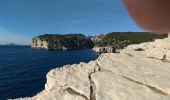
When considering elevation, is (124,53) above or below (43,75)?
above

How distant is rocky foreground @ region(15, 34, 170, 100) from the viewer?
1861 cm

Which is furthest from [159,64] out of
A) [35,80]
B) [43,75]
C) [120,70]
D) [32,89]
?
[43,75]

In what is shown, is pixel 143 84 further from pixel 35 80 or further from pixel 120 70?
pixel 35 80

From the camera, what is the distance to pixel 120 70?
2252 cm

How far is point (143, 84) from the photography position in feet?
63.7

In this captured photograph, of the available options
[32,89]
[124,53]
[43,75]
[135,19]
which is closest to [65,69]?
[124,53]

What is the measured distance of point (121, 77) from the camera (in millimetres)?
21031

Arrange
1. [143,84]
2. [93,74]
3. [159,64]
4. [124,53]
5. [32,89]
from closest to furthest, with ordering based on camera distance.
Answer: [143,84], [159,64], [93,74], [124,53], [32,89]

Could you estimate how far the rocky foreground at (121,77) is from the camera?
61.1ft

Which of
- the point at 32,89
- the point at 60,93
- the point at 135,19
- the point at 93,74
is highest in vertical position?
the point at 135,19

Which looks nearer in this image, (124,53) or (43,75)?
(124,53)

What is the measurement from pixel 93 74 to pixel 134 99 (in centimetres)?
603

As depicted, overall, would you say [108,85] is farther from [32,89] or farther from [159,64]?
[32,89]

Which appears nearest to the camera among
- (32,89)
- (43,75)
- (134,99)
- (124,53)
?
(134,99)
